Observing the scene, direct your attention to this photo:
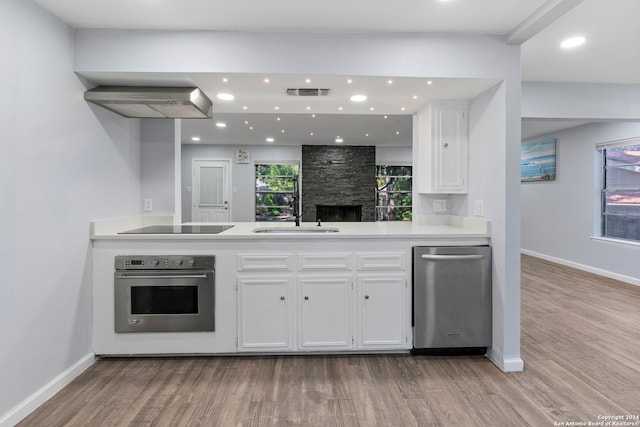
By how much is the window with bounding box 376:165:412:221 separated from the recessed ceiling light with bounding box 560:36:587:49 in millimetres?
6050

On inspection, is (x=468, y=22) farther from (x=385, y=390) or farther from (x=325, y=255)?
(x=385, y=390)

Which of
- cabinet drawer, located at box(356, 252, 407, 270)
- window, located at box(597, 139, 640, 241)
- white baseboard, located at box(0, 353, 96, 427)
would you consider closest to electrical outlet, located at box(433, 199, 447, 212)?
cabinet drawer, located at box(356, 252, 407, 270)

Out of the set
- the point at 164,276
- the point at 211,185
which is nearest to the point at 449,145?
the point at 164,276

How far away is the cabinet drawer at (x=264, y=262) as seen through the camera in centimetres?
251

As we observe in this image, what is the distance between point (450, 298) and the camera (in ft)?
8.39

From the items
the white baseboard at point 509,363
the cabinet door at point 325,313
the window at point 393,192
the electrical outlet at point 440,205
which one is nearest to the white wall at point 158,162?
the cabinet door at point 325,313

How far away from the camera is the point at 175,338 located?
2.50m

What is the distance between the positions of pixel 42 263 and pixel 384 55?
2526 mm

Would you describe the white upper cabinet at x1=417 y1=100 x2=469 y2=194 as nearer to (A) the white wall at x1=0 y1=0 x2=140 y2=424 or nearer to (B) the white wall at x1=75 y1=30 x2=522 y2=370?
(B) the white wall at x1=75 y1=30 x2=522 y2=370

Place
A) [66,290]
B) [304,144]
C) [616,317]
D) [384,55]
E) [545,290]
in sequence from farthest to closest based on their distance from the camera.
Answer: [304,144] → [545,290] → [616,317] → [384,55] → [66,290]

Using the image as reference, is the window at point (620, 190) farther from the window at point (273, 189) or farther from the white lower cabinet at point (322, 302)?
the window at point (273, 189)

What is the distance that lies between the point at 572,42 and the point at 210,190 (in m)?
7.70

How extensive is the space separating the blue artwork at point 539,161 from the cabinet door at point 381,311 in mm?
4672

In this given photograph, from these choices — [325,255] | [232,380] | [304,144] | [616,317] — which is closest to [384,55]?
[325,255]
